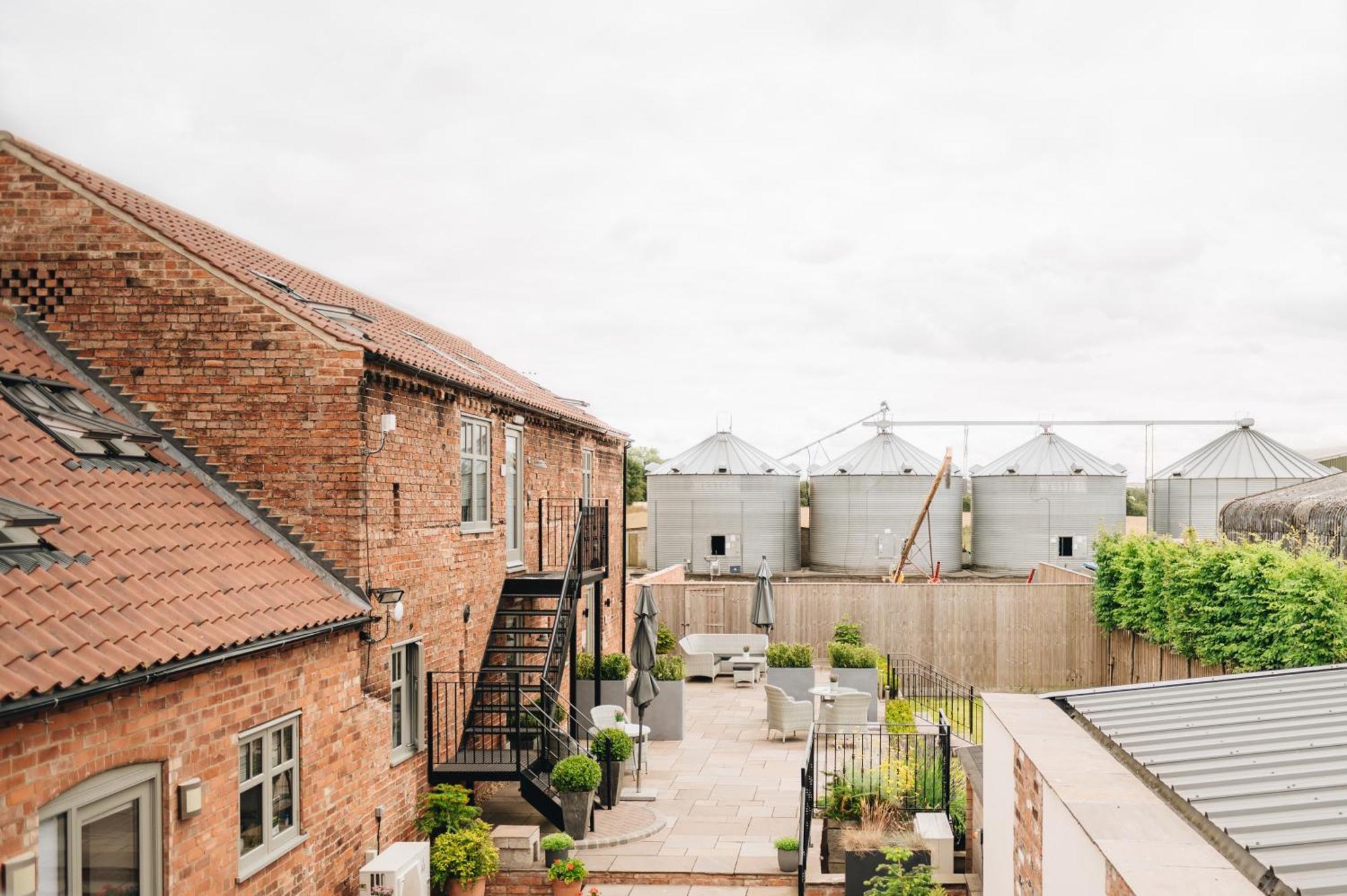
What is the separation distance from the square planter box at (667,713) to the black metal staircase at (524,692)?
1838 millimetres

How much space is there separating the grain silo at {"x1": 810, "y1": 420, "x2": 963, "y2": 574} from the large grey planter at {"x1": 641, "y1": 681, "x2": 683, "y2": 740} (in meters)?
22.5

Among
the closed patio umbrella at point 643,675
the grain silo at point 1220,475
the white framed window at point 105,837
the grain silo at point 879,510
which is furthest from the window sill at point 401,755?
the grain silo at point 1220,475

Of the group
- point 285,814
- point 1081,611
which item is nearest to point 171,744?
point 285,814

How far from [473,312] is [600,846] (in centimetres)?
3265

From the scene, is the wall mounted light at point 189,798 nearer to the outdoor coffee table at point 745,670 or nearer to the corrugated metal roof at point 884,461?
the outdoor coffee table at point 745,670

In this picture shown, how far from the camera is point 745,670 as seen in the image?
835 inches

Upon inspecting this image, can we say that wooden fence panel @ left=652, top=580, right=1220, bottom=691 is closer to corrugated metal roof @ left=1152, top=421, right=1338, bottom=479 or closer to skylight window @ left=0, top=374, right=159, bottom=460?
skylight window @ left=0, top=374, right=159, bottom=460

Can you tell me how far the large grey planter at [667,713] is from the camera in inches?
649

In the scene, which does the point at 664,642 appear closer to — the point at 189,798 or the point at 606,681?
the point at 606,681

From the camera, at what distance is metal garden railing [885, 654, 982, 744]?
60.6 feet

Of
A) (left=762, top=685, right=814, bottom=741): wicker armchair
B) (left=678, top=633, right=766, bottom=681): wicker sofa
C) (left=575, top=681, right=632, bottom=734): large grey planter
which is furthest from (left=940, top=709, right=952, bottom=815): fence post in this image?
(left=678, top=633, right=766, bottom=681): wicker sofa

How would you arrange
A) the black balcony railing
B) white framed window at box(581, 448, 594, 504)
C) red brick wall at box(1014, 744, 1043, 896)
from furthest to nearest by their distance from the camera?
white framed window at box(581, 448, 594, 504), the black balcony railing, red brick wall at box(1014, 744, 1043, 896)

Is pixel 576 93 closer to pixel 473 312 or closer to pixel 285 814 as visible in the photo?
pixel 285 814

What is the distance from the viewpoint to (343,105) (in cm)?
1448
